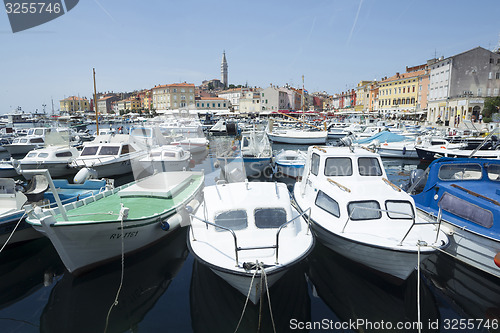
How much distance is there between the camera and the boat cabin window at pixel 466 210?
23.5ft

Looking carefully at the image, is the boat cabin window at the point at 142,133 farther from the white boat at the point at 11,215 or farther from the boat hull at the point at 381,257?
the boat hull at the point at 381,257

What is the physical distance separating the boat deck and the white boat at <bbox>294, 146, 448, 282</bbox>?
4409 millimetres

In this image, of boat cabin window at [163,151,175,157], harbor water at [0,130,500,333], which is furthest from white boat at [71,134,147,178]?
harbor water at [0,130,500,333]

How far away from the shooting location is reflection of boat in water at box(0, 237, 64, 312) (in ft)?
23.3

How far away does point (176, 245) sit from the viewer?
31.2 feet

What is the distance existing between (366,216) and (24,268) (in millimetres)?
9539

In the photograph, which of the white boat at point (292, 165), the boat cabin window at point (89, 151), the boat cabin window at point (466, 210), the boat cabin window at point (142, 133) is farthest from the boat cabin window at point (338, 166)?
the boat cabin window at point (142, 133)

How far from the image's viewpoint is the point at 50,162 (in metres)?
17.5

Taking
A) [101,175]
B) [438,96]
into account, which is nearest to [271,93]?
[438,96]

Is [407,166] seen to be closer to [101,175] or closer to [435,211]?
[435,211]

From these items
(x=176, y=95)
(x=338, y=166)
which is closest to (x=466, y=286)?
(x=338, y=166)

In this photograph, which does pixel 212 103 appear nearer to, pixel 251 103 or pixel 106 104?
pixel 251 103

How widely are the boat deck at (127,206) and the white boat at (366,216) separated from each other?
4409 mm

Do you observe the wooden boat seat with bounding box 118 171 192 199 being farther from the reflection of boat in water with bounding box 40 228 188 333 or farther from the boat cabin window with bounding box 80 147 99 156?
the boat cabin window with bounding box 80 147 99 156
